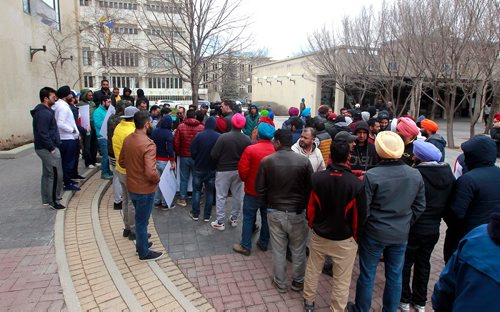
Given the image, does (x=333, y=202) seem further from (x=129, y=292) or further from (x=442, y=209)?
(x=129, y=292)

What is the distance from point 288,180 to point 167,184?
9.27ft

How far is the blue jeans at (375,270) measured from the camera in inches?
125

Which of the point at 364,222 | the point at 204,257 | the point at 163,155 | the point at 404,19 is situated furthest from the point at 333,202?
the point at 404,19

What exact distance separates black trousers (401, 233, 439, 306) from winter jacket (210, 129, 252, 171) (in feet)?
8.74

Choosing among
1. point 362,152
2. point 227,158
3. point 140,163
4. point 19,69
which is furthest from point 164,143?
point 19,69

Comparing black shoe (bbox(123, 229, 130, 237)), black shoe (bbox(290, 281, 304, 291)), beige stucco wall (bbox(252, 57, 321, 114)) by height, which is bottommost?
black shoe (bbox(290, 281, 304, 291))

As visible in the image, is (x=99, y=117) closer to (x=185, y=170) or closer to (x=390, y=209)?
(x=185, y=170)

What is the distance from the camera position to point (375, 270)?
10.5 feet

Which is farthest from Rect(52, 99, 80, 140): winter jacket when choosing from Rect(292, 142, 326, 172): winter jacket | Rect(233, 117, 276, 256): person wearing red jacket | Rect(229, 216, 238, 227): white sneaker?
Rect(292, 142, 326, 172): winter jacket

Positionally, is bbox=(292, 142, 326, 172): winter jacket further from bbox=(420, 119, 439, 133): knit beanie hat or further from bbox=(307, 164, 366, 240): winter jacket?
bbox=(420, 119, 439, 133): knit beanie hat

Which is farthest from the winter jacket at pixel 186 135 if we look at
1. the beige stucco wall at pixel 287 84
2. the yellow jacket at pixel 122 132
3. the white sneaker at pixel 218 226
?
the beige stucco wall at pixel 287 84

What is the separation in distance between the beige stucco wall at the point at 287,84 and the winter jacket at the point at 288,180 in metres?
27.5

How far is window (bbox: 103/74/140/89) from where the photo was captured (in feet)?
167

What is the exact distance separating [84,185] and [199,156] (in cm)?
307
